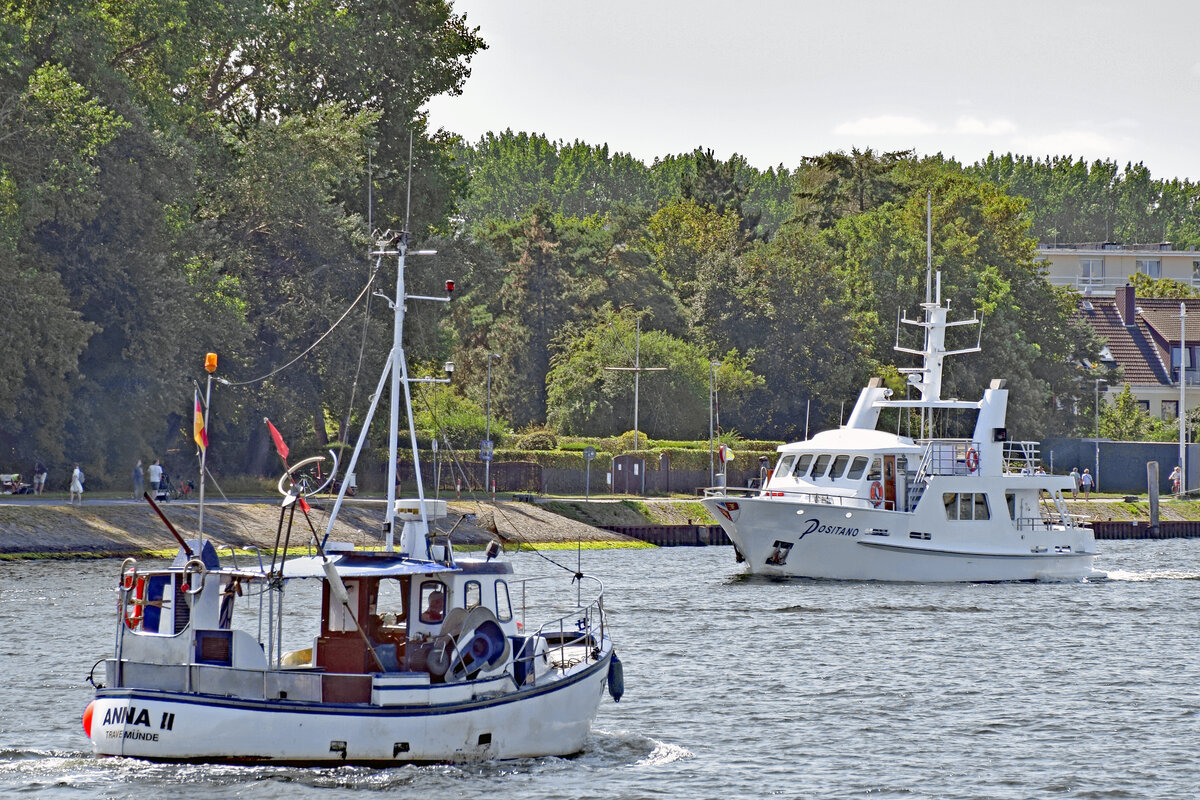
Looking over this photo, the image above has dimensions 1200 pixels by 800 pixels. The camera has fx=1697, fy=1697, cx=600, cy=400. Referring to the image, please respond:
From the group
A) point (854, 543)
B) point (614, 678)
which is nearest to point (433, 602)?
point (614, 678)

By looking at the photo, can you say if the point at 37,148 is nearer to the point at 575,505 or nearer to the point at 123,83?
the point at 123,83

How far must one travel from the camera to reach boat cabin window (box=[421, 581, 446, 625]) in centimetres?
2548

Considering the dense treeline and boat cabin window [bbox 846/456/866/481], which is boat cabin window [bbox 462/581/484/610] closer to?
the dense treeline

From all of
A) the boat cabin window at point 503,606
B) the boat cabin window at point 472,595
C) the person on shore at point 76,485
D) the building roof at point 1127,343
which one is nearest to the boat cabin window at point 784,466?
the person on shore at point 76,485

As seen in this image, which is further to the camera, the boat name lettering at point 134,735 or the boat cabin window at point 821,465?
the boat cabin window at point 821,465

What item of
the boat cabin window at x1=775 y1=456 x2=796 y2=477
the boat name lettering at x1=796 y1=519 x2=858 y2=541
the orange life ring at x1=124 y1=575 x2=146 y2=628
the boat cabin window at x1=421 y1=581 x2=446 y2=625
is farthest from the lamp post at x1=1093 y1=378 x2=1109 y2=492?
the orange life ring at x1=124 y1=575 x2=146 y2=628

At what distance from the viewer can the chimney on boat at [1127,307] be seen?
13625 cm

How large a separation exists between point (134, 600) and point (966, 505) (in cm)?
3749

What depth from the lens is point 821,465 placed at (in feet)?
186

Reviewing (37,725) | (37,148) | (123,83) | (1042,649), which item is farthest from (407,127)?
(37,725)

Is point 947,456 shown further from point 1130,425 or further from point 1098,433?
point 1130,425

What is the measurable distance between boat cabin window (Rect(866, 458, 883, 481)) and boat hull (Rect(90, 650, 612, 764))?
33057 millimetres

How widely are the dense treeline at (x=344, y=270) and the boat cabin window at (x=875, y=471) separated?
55.9ft

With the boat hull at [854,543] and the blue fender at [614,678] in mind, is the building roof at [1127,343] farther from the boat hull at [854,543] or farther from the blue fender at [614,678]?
the blue fender at [614,678]
